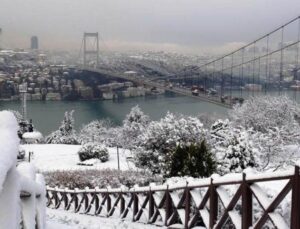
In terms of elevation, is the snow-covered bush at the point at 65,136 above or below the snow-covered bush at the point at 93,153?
below

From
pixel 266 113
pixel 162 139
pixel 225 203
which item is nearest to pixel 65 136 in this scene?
pixel 266 113

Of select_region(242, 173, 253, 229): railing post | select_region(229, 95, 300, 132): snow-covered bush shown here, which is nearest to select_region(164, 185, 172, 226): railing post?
select_region(242, 173, 253, 229): railing post

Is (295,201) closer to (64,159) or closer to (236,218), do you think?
(236,218)

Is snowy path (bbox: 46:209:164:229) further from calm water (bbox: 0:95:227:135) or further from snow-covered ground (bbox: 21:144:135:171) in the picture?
calm water (bbox: 0:95:227:135)

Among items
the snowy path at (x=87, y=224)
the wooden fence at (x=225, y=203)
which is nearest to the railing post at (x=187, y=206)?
the wooden fence at (x=225, y=203)

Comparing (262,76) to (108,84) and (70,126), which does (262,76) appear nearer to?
(70,126)

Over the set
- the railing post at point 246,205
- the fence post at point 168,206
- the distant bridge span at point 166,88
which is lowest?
the distant bridge span at point 166,88

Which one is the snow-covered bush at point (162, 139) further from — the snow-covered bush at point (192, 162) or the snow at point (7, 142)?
the snow at point (7, 142)

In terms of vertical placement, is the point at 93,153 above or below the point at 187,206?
below
